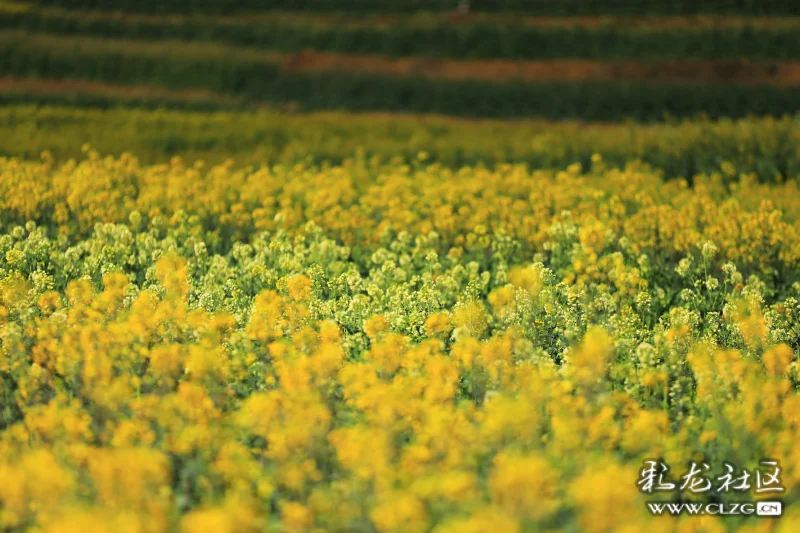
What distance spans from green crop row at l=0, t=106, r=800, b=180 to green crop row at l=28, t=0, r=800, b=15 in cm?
1435

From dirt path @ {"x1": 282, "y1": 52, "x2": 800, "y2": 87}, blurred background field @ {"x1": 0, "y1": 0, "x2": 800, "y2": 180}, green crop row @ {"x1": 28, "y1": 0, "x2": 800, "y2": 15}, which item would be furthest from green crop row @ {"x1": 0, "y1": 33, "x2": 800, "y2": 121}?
green crop row @ {"x1": 28, "y1": 0, "x2": 800, "y2": 15}

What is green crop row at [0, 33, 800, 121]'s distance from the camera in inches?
824

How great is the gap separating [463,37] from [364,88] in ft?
13.2

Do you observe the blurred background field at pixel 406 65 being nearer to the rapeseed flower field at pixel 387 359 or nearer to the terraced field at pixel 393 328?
the terraced field at pixel 393 328

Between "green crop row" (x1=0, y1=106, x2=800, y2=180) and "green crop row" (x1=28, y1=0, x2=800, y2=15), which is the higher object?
"green crop row" (x1=28, y1=0, x2=800, y2=15)

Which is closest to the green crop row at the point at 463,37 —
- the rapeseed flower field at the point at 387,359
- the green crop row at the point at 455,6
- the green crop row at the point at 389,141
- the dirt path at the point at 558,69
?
the dirt path at the point at 558,69

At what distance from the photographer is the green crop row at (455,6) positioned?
27781mm

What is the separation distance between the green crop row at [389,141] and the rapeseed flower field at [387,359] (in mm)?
2584

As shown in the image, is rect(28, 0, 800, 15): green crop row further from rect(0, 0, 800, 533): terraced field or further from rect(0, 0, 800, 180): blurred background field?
rect(0, 0, 800, 533): terraced field

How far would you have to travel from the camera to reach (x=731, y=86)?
70.7 ft

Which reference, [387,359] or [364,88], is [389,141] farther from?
[364,88]

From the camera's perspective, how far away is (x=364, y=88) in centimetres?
2266
